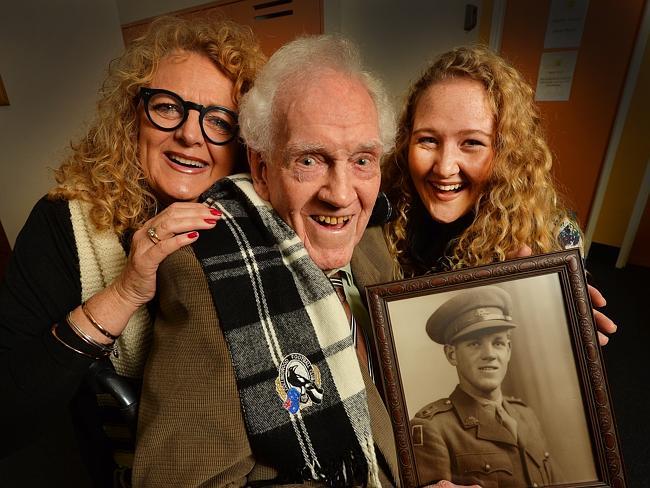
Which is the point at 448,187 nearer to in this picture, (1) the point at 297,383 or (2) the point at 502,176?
(2) the point at 502,176

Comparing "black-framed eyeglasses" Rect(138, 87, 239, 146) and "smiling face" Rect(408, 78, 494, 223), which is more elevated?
"black-framed eyeglasses" Rect(138, 87, 239, 146)

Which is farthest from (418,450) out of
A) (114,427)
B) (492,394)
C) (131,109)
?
(131,109)

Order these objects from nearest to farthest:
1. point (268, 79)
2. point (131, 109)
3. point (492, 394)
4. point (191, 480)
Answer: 1. point (191, 480)
2. point (492, 394)
3. point (268, 79)
4. point (131, 109)

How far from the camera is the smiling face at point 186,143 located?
1.14 meters

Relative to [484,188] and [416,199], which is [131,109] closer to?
[416,199]

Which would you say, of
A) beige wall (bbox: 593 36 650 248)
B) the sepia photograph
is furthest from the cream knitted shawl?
beige wall (bbox: 593 36 650 248)

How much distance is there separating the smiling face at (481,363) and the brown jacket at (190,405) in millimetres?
451

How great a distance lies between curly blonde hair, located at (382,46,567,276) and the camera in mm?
1238

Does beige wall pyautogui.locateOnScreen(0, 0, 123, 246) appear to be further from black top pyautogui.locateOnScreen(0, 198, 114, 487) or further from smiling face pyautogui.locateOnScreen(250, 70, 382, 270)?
smiling face pyautogui.locateOnScreen(250, 70, 382, 270)

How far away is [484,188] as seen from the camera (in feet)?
4.36

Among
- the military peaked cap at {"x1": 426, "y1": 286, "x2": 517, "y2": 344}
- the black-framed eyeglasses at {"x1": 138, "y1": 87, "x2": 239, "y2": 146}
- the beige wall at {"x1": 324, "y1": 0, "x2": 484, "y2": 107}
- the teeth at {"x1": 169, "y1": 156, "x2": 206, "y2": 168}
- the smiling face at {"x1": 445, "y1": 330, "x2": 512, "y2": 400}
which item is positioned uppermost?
the beige wall at {"x1": 324, "y1": 0, "x2": 484, "y2": 107}

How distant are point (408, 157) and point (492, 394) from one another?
2.74 ft

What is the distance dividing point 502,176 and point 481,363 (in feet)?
2.23

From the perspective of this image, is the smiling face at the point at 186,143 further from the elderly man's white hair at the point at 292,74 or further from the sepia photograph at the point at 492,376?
the sepia photograph at the point at 492,376
